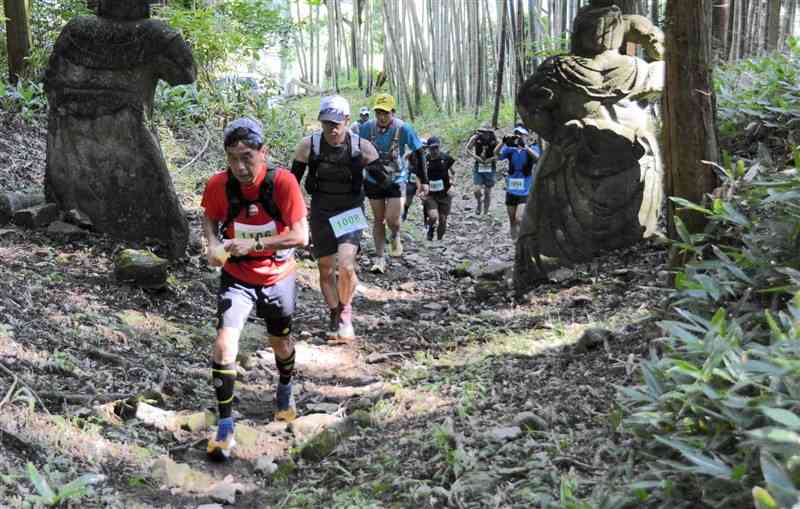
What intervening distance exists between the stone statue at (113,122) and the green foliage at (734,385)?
4.52 meters

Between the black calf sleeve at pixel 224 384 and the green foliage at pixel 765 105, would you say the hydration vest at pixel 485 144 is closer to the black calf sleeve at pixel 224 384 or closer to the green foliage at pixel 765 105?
the green foliage at pixel 765 105

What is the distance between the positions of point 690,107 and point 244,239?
6.95ft

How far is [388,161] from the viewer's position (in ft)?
25.2

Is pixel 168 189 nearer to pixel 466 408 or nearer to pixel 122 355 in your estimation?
pixel 122 355

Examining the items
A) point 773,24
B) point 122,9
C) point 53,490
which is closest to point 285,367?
point 53,490

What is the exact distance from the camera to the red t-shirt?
3908 mm

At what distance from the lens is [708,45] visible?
3543 millimetres

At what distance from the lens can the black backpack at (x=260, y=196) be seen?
3912 millimetres

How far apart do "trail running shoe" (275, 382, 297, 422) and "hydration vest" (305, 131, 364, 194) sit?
5.79 feet

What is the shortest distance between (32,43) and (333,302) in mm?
6709

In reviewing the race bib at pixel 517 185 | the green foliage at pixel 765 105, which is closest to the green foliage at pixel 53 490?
the green foliage at pixel 765 105

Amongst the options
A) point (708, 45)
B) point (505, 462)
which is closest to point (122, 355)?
point (505, 462)

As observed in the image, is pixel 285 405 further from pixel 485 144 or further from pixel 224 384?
pixel 485 144

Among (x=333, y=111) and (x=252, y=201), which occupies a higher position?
(x=333, y=111)
